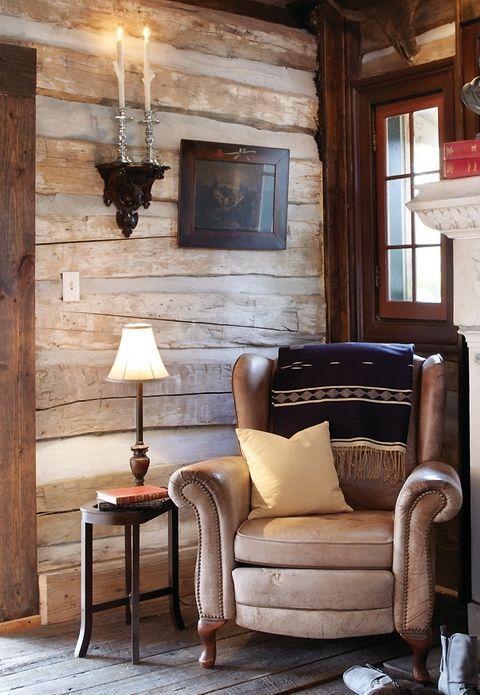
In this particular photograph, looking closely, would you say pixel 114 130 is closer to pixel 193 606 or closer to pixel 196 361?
pixel 196 361

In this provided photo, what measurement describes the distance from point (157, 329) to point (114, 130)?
0.84 m

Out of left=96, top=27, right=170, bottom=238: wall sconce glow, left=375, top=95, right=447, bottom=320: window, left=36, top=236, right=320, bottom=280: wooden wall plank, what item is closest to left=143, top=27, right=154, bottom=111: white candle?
left=96, top=27, right=170, bottom=238: wall sconce glow

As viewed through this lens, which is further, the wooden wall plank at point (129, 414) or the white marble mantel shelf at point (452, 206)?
the wooden wall plank at point (129, 414)

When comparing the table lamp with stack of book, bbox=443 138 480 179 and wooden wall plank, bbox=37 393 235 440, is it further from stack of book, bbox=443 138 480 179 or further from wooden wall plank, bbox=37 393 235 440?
stack of book, bbox=443 138 480 179

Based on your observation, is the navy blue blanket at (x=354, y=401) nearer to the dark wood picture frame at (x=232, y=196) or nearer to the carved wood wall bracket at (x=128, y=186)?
the dark wood picture frame at (x=232, y=196)

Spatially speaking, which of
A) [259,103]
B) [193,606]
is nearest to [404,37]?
[259,103]

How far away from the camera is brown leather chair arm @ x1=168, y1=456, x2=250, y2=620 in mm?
3045

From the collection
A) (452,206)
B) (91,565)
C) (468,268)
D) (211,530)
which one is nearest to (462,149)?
(452,206)

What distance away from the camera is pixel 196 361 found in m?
3.89

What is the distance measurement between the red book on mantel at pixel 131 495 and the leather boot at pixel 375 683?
0.91 metres

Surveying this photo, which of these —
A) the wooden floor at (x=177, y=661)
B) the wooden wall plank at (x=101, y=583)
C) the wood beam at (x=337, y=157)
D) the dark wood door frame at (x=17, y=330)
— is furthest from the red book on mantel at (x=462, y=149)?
the wooden wall plank at (x=101, y=583)

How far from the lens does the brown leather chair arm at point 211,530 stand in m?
3.04

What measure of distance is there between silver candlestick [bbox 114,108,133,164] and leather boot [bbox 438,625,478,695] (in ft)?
7.02

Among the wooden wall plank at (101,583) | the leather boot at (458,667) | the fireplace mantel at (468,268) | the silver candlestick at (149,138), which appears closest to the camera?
the leather boot at (458,667)
